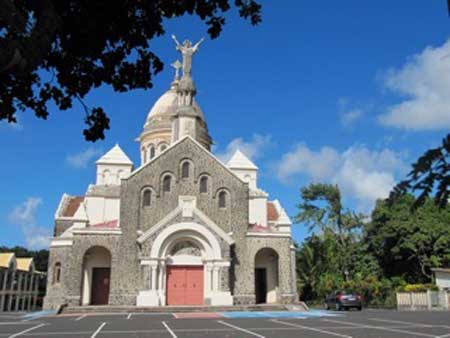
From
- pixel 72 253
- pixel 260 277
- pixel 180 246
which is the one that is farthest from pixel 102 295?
pixel 260 277

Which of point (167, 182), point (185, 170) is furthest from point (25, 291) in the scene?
point (185, 170)

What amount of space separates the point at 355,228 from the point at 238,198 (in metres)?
19.1

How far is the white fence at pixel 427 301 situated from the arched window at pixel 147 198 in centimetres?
1812

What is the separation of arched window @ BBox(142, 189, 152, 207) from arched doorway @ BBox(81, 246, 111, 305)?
164 inches

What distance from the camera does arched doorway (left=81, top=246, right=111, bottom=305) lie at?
33.6 meters

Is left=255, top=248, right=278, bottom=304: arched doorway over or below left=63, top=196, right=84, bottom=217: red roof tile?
below

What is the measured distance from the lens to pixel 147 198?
3388cm

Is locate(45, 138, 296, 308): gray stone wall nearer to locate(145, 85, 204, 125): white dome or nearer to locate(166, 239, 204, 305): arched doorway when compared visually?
locate(166, 239, 204, 305): arched doorway

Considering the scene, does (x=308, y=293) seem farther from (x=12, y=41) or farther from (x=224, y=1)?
(x=12, y=41)

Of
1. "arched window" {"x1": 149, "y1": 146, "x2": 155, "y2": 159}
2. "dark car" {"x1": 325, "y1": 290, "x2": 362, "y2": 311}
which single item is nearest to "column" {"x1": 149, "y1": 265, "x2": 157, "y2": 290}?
"dark car" {"x1": 325, "y1": 290, "x2": 362, "y2": 311}

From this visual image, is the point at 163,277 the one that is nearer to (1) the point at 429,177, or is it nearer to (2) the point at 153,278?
(2) the point at 153,278

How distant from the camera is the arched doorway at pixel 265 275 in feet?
117

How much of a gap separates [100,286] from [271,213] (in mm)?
16047

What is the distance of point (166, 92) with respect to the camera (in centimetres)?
5031
